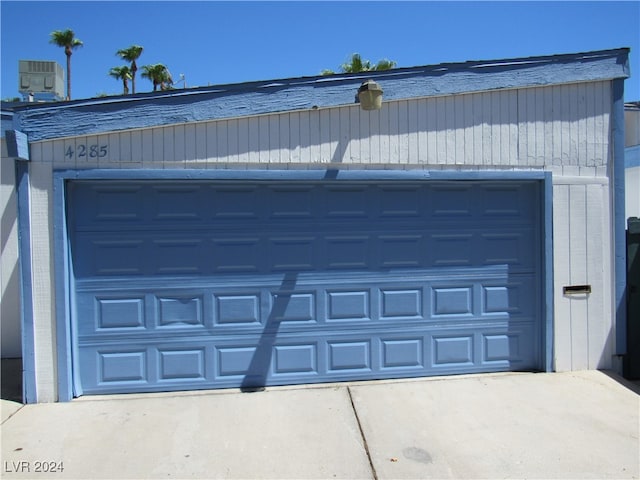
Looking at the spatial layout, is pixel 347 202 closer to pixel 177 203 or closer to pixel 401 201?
pixel 401 201

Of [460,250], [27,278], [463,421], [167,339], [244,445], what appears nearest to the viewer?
[244,445]

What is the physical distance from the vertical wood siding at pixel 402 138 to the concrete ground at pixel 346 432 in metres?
2.24

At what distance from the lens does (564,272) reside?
16.2 feet

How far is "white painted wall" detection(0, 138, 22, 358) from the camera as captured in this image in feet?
17.7

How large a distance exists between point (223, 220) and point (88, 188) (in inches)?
51.3

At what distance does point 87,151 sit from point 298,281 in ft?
7.70

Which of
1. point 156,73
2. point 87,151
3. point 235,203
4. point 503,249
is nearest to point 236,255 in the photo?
point 235,203

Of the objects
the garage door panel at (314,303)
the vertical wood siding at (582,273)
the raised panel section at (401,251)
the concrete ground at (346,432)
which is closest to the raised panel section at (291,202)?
the garage door panel at (314,303)

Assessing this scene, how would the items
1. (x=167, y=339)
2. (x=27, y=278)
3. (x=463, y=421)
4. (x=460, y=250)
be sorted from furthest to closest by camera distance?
(x=460, y=250), (x=167, y=339), (x=27, y=278), (x=463, y=421)

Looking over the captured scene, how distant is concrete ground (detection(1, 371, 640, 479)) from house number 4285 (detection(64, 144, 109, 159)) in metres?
2.30

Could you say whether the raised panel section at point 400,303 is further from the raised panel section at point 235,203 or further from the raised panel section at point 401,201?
the raised panel section at point 235,203

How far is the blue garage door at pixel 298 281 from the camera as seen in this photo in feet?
14.6

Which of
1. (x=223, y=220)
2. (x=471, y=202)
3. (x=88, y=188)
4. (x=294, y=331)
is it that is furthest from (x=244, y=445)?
(x=471, y=202)

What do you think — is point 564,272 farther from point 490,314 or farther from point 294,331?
point 294,331
